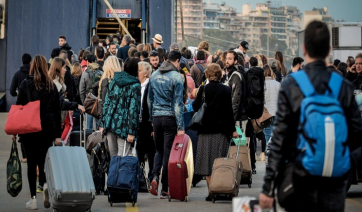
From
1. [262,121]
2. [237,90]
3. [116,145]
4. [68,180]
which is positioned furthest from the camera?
[262,121]

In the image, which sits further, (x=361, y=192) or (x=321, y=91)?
(x=361, y=192)

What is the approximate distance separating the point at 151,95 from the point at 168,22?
17.9 m

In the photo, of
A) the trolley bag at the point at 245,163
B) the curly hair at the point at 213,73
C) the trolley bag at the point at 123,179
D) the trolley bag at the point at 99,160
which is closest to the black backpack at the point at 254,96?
the trolley bag at the point at 245,163

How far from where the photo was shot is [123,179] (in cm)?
1016

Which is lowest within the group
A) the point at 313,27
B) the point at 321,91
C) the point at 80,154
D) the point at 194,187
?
the point at 194,187

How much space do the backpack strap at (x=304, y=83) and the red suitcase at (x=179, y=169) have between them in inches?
214

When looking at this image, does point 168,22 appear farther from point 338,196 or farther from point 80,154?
point 338,196

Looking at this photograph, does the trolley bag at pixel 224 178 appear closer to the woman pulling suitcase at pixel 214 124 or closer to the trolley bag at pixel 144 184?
the woman pulling suitcase at pixel 214 124

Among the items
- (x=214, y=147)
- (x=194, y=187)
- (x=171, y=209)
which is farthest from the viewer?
(x=194, y=187)

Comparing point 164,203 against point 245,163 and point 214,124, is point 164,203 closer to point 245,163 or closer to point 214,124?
point 214,124

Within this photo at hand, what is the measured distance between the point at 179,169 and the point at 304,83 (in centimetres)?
552

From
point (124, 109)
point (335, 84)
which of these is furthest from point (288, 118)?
point (124, 109)

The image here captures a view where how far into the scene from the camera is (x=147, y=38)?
29109 millimetres

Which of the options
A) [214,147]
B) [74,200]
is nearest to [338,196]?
[74,200]
